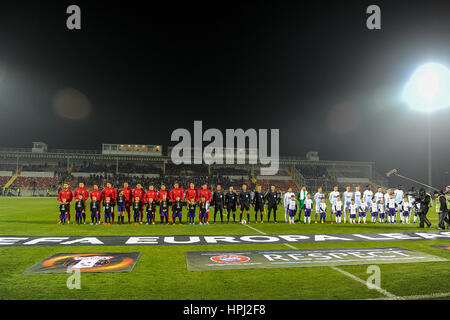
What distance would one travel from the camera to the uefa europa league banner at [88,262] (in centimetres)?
626

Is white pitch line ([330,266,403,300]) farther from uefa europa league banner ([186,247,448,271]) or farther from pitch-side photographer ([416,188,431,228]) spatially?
pitch-side photographer ([416,188,431,228])

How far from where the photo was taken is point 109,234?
36.6ft

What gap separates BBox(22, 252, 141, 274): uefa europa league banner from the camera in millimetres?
6260

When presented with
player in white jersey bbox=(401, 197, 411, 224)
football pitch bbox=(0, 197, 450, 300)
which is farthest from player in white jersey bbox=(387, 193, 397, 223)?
football pitch bbox=(0, 197, 450, 300)

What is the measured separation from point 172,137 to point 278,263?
49.7 meters

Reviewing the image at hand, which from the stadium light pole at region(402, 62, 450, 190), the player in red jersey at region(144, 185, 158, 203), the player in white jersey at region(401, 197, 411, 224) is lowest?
the player in white jersey at region(401, 197, 411, 224)

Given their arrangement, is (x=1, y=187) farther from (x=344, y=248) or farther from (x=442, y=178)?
(x=442, y=178)

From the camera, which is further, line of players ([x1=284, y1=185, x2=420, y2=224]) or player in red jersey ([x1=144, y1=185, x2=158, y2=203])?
line of players ([x1=284, y1=185, x2=420, y2=224])

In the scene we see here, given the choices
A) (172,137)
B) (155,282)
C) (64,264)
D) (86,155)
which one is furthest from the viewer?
(172,137)

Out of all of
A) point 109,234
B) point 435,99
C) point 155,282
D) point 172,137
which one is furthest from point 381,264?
point 172,137

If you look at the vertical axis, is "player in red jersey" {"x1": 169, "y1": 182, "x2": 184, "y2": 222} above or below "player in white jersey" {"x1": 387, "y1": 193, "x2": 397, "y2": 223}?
above

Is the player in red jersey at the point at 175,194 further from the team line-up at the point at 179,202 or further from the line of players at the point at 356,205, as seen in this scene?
the line of players at the point at 356,205

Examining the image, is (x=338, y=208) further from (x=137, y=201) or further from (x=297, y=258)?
(x=137, y=201)

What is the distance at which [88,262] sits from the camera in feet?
22.6
